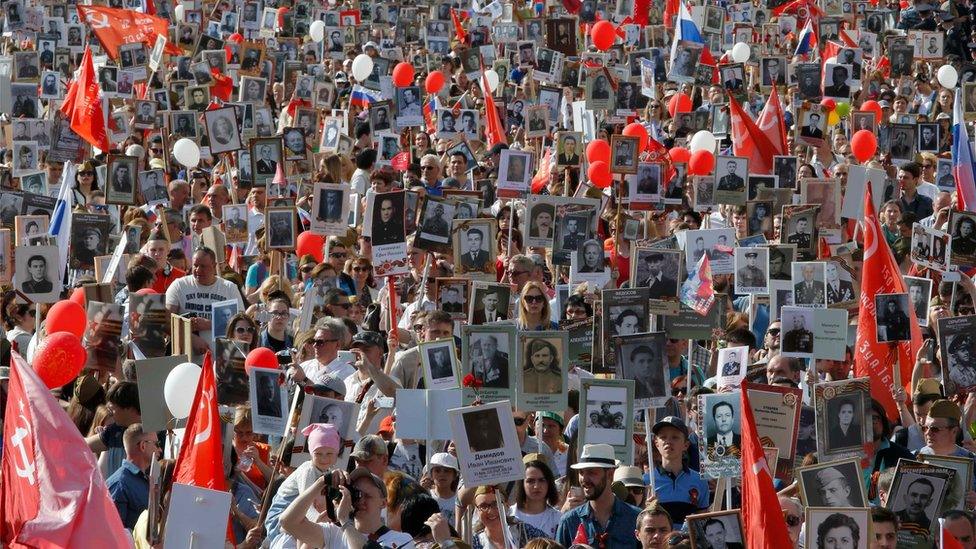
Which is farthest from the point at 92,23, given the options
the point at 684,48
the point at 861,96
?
the point at 861,96

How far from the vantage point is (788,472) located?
8.72 m

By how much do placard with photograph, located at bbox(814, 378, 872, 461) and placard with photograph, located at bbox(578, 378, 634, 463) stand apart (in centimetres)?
87

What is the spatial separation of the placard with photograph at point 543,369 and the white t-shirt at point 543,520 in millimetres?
1049

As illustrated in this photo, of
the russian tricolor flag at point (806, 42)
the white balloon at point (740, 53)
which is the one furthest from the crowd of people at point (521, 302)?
the russian tricolor flag at point (806, 42)

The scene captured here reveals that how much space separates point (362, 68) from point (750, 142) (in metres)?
5.83

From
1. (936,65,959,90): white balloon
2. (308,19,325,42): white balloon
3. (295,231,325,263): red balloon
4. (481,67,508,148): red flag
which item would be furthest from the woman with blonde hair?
(308,19,325,42): white balloon

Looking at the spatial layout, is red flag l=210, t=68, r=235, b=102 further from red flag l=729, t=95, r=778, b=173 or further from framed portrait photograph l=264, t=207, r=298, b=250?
framed portrait photograph l=264, t=207, r=298, b=250

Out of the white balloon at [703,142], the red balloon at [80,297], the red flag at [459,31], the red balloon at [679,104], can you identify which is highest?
the red flag at [459,31]

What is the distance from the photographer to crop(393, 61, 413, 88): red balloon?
21.5m

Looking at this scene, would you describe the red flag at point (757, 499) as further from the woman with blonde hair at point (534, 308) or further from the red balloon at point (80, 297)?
the red balloon at point (80, 297)

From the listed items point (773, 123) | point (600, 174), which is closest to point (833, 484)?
point (600, 174)

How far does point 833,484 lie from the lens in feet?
25.4

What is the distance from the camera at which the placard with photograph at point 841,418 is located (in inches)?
341

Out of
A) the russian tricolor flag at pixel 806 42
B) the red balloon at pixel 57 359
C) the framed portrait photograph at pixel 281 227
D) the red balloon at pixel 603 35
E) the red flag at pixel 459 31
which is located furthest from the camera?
the red flag at pixel 459 31
